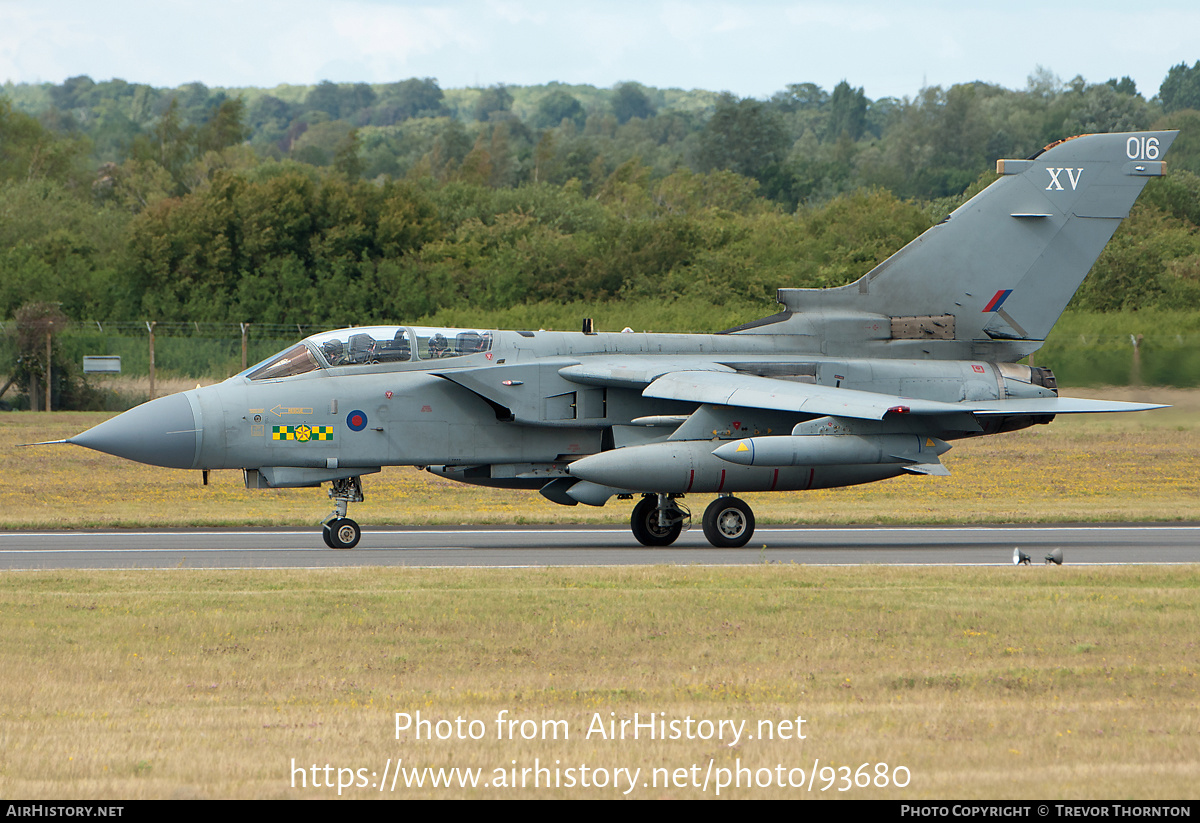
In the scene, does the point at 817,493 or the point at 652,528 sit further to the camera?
the point at 817,493

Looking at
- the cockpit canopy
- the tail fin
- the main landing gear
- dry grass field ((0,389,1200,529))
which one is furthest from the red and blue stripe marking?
the cockpit canopy

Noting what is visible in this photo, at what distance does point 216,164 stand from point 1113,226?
84.6 m

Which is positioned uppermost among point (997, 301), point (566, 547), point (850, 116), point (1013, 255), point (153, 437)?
point (850, 116)

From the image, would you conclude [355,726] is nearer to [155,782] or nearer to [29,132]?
[155,782]

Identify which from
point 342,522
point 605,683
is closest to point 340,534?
point 342,522

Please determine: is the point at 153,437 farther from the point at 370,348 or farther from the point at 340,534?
the point at 370,348

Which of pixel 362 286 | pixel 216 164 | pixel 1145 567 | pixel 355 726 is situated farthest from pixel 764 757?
pixel 216 164

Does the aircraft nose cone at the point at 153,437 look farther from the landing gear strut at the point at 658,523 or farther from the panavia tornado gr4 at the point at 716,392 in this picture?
the landing gear strut at the point at 658,523

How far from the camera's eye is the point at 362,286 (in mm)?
47719

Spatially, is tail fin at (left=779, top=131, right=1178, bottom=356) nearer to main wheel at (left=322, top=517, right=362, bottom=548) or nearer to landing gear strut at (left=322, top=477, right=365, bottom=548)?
landing gear strut at (left=322, top=477, right=365, bottom=548)

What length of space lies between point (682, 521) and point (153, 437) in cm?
685

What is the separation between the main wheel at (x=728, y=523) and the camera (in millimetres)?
16953

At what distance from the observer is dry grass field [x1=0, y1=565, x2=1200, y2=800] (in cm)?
629

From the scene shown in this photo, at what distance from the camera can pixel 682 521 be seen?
698 inches
